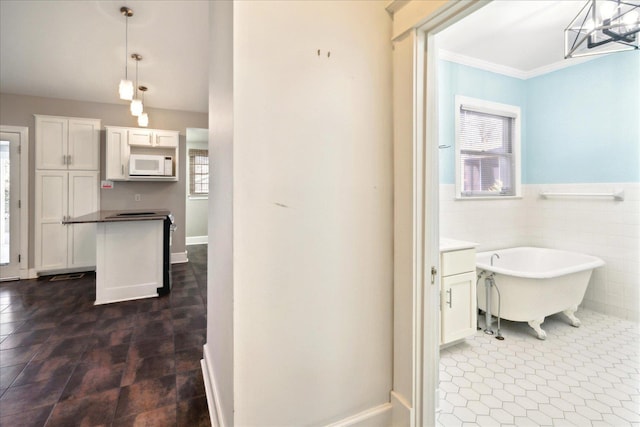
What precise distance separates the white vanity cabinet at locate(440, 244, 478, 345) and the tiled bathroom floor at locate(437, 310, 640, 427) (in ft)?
0.71

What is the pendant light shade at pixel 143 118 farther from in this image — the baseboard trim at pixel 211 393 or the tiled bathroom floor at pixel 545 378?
the tiled bathroom floor at pixel 545 378

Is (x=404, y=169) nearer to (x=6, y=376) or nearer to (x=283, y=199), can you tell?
(x=283, y=199)

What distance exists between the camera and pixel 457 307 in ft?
7.37

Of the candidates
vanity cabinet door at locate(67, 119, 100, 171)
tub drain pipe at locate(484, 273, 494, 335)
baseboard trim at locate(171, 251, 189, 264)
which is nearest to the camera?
tub drain pipe at locate(484, 273, 494, 335)

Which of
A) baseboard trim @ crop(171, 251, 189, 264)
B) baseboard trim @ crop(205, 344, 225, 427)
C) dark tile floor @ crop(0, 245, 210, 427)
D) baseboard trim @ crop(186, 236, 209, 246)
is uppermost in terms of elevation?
baseboard trim @ crop(186, 236, 209, 246)

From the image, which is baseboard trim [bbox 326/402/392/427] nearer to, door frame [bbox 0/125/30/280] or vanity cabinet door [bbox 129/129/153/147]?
vanity cabinet door [bbox 129/129/153/147]

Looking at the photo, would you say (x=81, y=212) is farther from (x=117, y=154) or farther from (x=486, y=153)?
(x=486, y=153)

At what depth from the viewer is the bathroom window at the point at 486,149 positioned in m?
3.20

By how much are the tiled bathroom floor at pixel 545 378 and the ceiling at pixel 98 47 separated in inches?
135

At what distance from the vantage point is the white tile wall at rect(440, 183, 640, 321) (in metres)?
2.90

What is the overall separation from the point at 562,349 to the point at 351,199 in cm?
240

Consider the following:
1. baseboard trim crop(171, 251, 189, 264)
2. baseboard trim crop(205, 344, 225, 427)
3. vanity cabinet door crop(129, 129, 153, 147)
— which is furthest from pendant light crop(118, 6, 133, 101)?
baseboard trim crop(171, 251, 189, 264)

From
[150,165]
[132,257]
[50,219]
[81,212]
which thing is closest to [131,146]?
[150,165]

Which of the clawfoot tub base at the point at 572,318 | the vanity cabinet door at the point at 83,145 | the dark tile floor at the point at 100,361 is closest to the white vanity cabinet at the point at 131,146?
the vanity cabinet door at the point at 83,145
